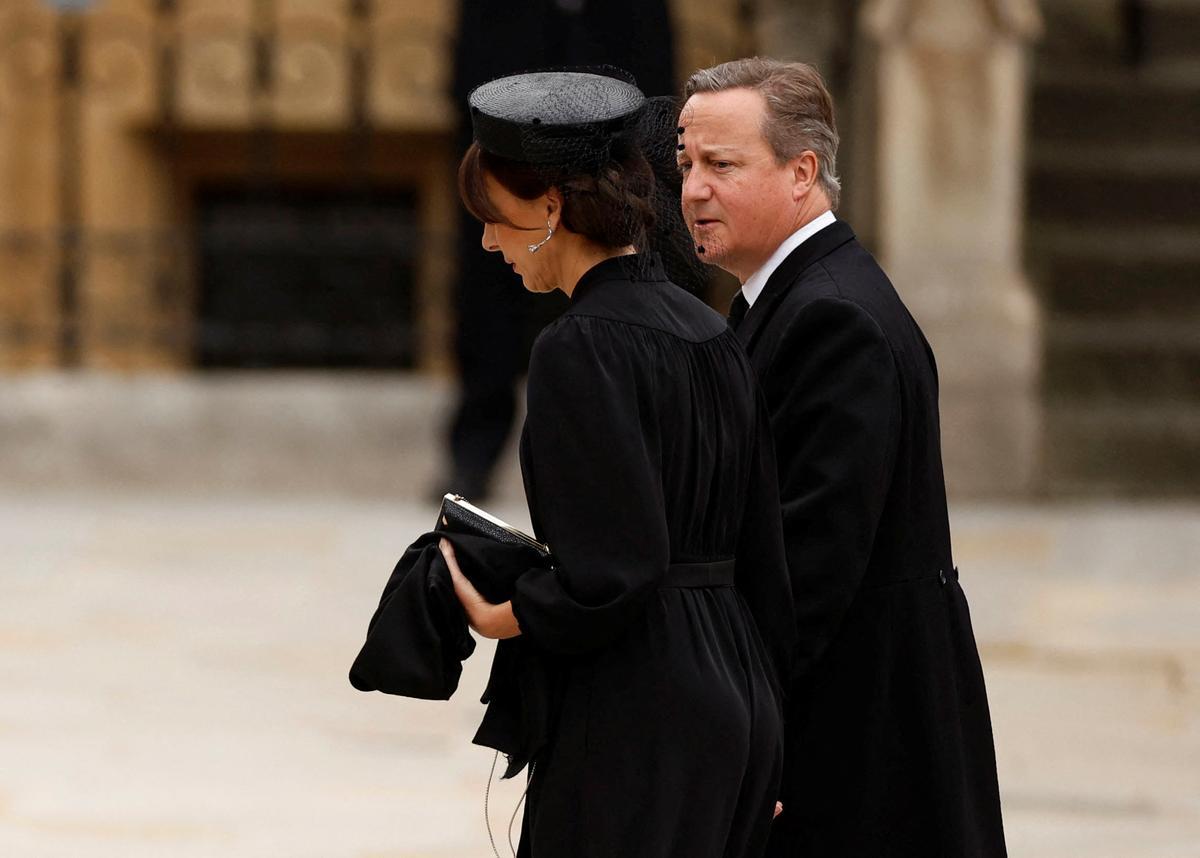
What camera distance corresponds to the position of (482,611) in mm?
2510

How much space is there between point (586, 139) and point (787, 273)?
0.56 metres

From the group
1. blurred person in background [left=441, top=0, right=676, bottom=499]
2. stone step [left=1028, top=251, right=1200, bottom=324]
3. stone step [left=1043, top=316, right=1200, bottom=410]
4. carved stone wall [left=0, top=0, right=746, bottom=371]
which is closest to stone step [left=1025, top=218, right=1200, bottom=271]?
stone step [left=1028, top=251, right=1200, bottom=324]

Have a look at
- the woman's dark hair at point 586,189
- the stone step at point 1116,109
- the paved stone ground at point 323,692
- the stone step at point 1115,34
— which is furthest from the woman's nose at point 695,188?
the stone step at point 1115,34

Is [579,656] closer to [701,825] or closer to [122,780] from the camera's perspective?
[701,825]

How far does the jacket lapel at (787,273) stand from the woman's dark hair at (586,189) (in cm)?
42

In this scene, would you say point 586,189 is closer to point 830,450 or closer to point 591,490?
point 591,490

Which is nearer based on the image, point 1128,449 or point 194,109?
point 1128,449

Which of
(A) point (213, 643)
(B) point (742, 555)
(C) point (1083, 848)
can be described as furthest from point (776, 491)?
(A) point (213, 643)

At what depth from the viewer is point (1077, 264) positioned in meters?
9.43

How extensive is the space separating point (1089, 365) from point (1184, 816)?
4.68 metres

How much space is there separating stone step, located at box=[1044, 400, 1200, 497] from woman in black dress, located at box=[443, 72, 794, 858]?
20.4ft

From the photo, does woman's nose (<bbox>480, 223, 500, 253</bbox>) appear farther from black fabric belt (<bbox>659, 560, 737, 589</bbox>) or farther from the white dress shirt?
the white dress shirt

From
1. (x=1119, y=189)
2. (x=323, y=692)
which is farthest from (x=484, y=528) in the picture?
(x=1119, y=189)

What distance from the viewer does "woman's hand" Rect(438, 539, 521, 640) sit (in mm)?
2506
